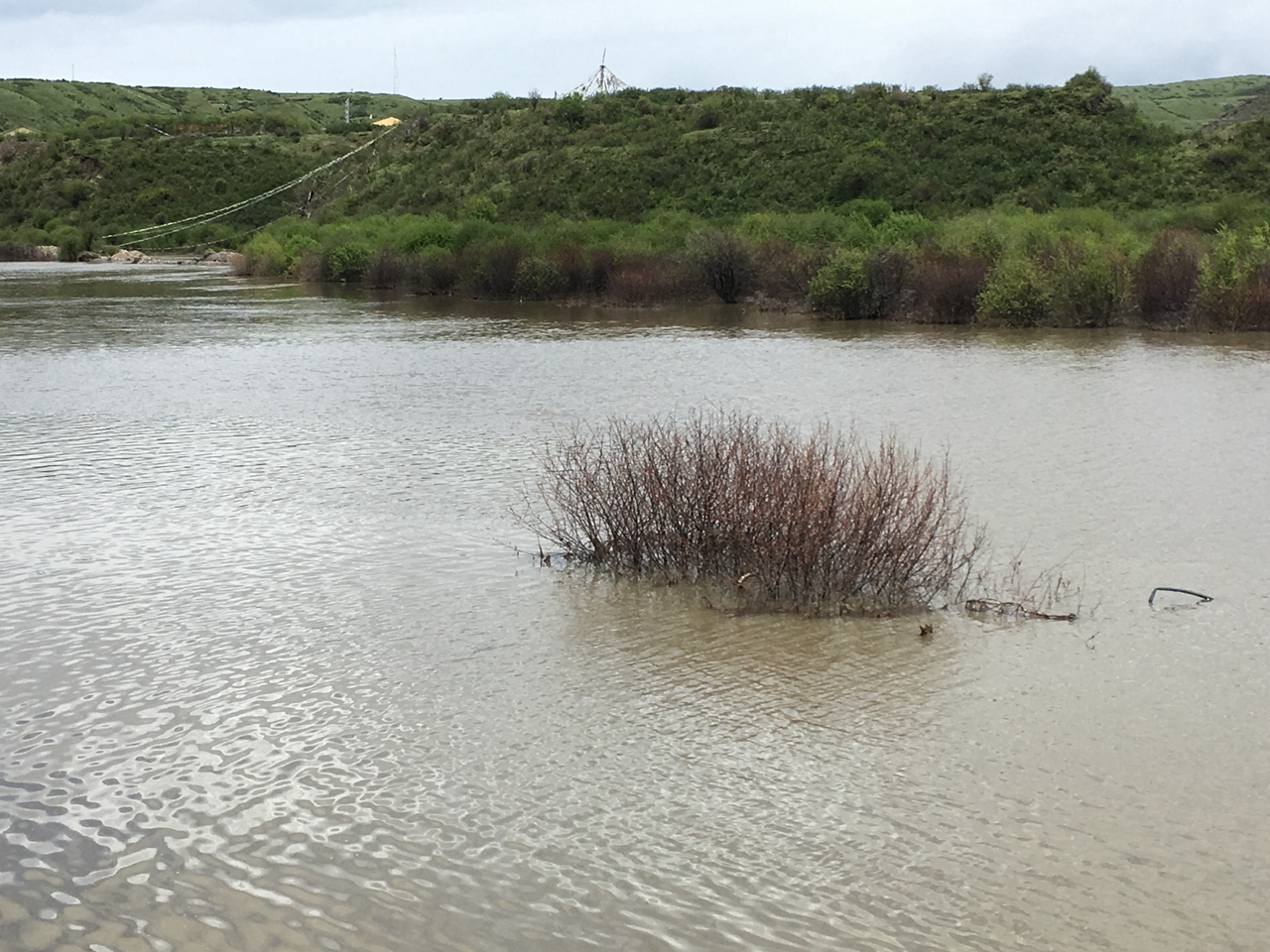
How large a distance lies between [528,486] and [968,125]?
51.2 m

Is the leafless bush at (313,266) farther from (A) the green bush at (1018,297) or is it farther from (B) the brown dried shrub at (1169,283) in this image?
(B) the brown dried shrub at (1169,283)

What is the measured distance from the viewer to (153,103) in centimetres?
16825

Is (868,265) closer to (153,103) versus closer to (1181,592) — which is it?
(1181,592)

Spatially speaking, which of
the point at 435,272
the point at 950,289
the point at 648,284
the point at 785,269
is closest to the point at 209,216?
the point at 435,272

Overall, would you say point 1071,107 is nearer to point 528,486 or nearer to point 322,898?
point 528,486

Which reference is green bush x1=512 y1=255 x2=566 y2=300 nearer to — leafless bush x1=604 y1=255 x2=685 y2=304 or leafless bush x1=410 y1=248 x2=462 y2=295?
leafless bush x1=604 y1=255 x2=685 y2=304

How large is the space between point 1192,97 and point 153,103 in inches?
4755

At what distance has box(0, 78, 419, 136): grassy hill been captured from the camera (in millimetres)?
147875

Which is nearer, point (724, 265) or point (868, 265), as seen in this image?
point (868, 265)

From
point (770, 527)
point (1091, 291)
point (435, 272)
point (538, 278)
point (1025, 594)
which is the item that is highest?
point (435, 272)

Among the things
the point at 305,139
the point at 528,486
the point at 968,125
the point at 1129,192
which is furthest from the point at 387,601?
the point at 305,139

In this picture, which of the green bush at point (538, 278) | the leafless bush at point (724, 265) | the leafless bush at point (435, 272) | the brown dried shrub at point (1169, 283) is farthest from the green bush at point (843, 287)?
the leafless bush at point (435, 272)

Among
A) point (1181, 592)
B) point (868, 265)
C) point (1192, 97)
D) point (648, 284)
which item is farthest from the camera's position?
point (1192, 97)

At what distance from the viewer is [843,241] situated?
3922 centimetres
